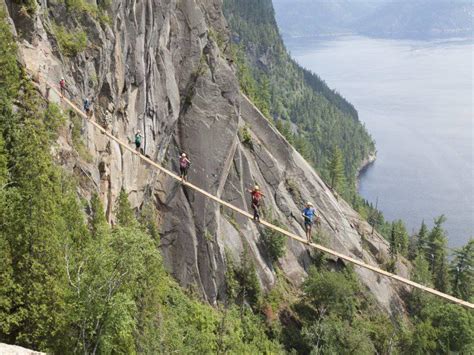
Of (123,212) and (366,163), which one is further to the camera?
(366,163)

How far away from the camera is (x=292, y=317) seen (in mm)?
48094

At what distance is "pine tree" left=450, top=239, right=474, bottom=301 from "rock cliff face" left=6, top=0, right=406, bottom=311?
40.7ft

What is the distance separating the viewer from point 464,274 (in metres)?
68.6

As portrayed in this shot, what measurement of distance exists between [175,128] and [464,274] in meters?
48.2

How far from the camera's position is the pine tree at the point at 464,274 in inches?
2635

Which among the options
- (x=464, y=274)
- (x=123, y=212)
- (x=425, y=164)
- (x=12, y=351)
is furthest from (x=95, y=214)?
(x=425, y=164)

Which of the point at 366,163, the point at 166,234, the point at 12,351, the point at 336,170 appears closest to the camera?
the point at 12,351

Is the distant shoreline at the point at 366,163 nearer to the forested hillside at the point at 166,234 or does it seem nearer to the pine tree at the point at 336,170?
the pine tree at the point at 336,170

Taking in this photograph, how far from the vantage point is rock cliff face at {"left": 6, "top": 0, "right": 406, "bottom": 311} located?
27.2 metres

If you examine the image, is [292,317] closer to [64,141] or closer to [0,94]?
[64,141]

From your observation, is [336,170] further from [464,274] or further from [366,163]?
[366,163]

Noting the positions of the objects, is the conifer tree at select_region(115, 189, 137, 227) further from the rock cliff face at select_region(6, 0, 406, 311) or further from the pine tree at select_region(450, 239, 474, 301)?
the pine tree at select_region(450, 239, 474, 301)

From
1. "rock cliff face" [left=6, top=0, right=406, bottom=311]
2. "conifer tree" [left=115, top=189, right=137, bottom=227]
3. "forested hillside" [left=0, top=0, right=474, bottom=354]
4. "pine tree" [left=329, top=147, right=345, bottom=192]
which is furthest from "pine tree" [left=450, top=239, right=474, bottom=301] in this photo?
"conifer tree" [left=115, top=189, right=137, bottom=227]

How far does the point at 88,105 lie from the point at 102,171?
373 centimetres
